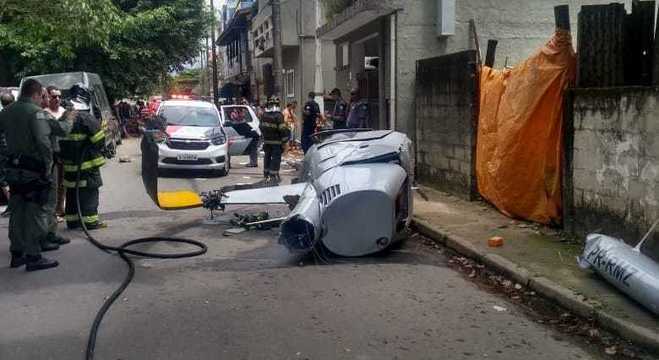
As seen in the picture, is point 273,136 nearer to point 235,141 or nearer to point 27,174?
point 235,141

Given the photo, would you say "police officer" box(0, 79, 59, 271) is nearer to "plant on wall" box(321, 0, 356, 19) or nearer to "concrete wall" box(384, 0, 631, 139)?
"concrete wall" box(384, 0, 631, 139)

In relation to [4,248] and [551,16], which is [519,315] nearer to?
[4,248]

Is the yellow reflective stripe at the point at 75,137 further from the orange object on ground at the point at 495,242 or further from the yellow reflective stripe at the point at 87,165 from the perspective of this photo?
the orange object on ground at the point at 495,242

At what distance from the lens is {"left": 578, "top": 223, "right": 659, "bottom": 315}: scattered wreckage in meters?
4.90

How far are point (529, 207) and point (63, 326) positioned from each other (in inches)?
222

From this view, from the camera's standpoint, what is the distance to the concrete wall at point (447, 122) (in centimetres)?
1011

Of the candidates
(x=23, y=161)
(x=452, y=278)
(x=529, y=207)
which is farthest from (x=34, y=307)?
(x=529, y=207)

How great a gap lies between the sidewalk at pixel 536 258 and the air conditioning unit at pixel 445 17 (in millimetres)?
4032

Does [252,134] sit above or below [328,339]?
above

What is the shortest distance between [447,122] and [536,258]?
475 centimetres

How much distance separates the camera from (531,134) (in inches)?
323

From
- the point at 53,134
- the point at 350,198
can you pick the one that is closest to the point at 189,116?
the point at 53,134

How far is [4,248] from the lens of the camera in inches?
299

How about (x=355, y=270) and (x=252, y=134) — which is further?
(x=252, y=134)
